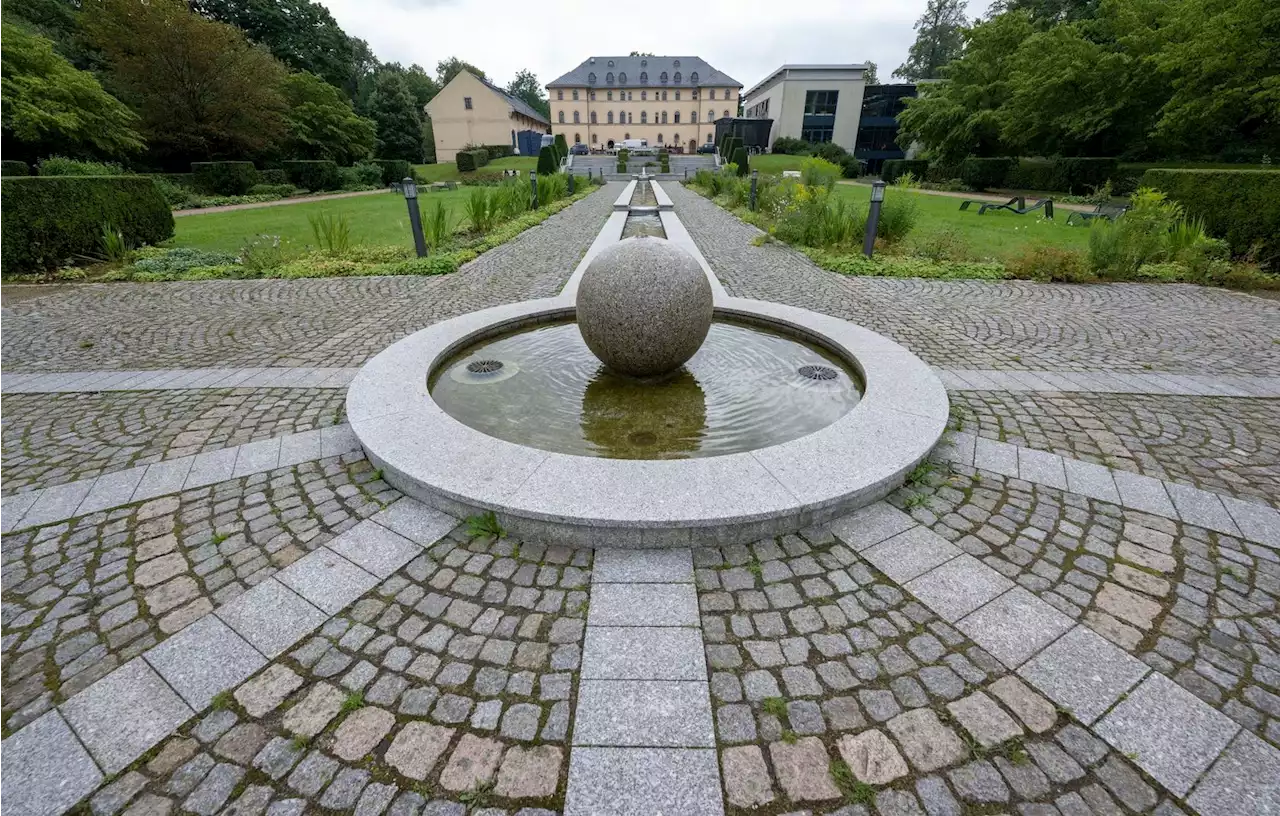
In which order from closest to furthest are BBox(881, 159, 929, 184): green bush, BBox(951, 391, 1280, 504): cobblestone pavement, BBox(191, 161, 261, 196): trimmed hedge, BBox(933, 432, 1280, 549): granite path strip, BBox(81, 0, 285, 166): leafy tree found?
BBox(933, 432, 1280, 549): granite path strip
BBox(951, 391, 1280, 504): cobblestone pavement
BBox(81, 0, 285, 166): leafy tree
BBox(191, 161, 261, 196): trimmed hedge
BBox(881, 159, 929, 184): green bush

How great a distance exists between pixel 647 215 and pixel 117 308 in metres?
16.3

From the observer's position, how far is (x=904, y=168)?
43.8m

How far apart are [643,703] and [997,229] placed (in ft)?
66.2

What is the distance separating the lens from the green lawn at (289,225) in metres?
15.5

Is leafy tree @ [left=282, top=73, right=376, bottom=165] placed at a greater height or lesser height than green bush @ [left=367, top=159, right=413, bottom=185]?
greater

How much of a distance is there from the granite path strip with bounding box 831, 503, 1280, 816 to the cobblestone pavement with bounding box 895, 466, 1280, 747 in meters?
0.13

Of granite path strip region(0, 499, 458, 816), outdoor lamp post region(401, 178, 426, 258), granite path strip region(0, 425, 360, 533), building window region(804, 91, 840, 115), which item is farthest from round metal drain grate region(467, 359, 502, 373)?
building window region(804, 91, 840, 115)

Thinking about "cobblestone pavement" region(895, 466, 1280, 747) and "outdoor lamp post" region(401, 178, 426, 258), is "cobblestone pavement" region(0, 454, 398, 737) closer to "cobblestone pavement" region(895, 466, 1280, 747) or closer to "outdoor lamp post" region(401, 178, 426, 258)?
"cobblestone pavement" region(895, 466, 1280, 747)

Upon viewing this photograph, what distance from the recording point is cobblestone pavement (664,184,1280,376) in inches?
259

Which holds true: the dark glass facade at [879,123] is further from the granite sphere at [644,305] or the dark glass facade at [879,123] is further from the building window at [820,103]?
the granite sphere at [644,305]

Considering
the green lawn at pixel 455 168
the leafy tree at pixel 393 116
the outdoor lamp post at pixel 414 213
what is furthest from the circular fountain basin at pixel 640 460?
the leafy tree at pixel 393 116

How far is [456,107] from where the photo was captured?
62938mm

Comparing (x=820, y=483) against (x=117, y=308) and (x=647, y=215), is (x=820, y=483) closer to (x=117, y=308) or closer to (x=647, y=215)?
(x=117, y=308)

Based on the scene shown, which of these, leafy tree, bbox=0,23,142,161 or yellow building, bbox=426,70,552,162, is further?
yellow building, bbox=426,70,552,162
